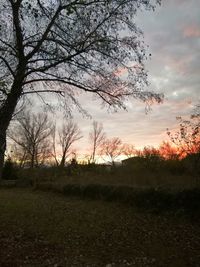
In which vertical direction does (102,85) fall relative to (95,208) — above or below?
above

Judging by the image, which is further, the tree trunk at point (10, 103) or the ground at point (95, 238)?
the tree trunk at point (10, 103)

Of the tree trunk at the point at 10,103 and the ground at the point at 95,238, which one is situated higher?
the tree trunk at the point at 10,103

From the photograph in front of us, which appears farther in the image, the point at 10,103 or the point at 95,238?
the point at 10,103

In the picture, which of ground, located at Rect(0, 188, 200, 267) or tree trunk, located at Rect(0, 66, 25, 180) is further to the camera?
tree trunk, located at Rect(0, 66, 25, 180)

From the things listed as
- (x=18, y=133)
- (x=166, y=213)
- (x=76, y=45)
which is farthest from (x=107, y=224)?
(x=18, y=133)

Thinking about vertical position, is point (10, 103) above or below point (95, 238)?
above

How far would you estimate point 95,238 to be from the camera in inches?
468

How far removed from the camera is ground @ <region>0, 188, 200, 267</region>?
9742mm

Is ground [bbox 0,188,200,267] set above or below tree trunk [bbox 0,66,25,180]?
below

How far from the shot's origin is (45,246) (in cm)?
1104

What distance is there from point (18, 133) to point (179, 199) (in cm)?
5282

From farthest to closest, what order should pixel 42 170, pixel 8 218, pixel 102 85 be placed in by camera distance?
pixel 42 170, pixel 8 218, pixel 102 85

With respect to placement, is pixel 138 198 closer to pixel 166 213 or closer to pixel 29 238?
pixel 166 213

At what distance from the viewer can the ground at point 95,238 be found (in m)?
9.74
